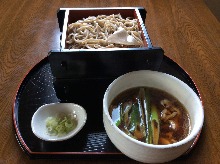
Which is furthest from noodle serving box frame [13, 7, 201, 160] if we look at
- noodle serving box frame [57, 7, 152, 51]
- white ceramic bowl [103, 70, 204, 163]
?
noodle serving box frame [57, 7, 152, 51]

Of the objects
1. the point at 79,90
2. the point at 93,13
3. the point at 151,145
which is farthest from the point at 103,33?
the point at 151,145

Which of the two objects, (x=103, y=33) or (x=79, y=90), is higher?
(x=103, y=33)

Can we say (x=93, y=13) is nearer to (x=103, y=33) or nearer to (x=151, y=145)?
(x=103, y=33)

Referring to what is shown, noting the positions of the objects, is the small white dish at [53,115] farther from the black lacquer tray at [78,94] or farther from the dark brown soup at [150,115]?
the dark brown soup at [150,115]

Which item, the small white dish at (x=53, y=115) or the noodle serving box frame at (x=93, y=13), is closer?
the small white dish at (x=53, y=115)

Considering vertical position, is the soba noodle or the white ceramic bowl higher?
the soba noodle

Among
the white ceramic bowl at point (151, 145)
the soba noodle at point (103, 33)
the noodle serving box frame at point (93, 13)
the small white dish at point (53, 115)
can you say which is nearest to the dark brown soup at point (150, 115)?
the white ceramic bowl at point (151, 145)

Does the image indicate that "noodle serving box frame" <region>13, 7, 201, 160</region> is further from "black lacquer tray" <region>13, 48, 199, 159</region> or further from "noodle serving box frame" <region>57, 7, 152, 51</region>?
"noodle serving box frame" <region>57, 7, 152, 51</region>
